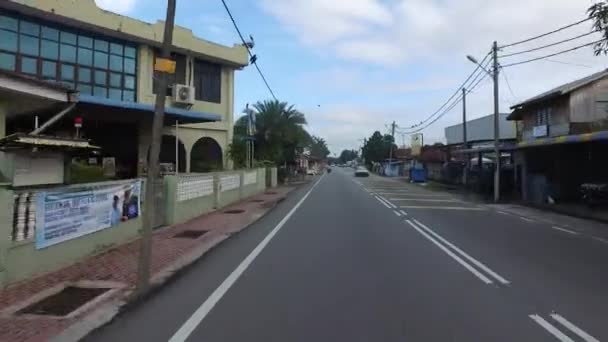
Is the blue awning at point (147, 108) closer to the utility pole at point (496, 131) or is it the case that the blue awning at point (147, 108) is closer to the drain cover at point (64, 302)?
the drain cover at point (64, 302)

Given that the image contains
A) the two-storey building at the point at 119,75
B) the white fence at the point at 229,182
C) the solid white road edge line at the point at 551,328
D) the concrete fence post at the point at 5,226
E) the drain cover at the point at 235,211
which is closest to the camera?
the solid white road edge line at the point at 551,328

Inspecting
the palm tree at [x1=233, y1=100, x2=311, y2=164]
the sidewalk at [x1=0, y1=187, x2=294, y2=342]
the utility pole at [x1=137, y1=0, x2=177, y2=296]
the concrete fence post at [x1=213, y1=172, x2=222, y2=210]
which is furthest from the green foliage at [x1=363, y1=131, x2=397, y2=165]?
the utility pole at [x1=137, y1=0, x2=177, y2=296]

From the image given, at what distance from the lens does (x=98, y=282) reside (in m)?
9.13

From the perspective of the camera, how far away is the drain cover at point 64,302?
7.29m

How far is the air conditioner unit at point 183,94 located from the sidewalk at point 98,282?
676 inches

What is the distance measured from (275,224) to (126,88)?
54.7 ft

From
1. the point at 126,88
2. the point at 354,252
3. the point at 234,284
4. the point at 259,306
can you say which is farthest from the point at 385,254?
the point at 126,88

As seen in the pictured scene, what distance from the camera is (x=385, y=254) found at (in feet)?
41.2

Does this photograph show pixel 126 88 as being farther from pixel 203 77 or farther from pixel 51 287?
pixel 51 287

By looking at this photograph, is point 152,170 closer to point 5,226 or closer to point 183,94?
point 5,226

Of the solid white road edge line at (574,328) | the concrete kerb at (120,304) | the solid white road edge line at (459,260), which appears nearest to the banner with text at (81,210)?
the concrete kerb at (120,304)

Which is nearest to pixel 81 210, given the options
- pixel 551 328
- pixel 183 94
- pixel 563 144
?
pixel 551 328

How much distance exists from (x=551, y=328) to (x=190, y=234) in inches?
411

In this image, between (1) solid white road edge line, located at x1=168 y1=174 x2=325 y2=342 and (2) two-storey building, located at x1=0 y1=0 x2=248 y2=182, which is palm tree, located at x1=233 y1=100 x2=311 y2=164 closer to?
(2) two-storey building, located at x1=0 y1=0 x2=248 y2=182
